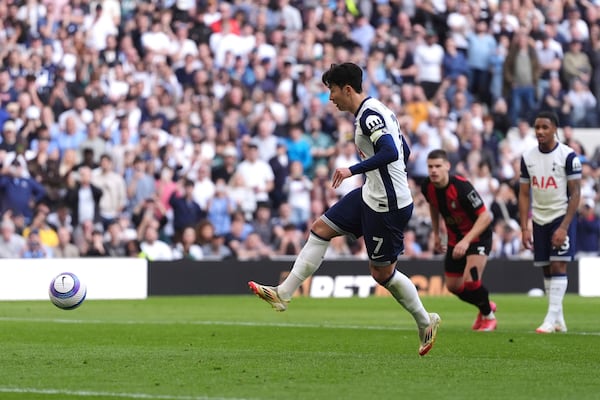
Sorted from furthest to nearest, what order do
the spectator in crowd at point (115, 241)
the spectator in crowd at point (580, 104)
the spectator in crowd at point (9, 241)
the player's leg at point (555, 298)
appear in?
the spectator in crowd at point (580, 104), the spectator in crowd at point (115, 241), the spectator in crowd at point (9, 241), the player's leg at point (555, 298)

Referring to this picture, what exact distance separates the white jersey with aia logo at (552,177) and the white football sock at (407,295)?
3986 mm

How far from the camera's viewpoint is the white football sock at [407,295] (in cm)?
1145

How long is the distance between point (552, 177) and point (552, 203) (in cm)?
28

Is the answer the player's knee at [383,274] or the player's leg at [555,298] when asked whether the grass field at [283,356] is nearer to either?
the player's leg at [555,298]

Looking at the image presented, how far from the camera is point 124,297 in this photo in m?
23.1

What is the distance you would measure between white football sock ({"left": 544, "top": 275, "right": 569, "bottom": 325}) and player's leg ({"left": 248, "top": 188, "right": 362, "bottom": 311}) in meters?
4.05

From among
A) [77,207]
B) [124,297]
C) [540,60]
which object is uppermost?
[540,60]

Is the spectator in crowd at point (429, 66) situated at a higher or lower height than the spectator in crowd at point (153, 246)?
higher

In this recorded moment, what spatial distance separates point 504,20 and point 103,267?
1234 cm

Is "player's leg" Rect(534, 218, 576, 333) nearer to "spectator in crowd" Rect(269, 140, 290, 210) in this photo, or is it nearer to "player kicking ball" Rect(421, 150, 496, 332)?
"player kicking ball" Rect(421, 150, 496, 332)

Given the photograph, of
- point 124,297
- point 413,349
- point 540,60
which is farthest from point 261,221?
point 413,349


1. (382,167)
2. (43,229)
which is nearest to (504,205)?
(43,229)

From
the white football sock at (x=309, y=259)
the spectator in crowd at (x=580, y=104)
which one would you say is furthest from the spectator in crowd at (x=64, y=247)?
the spectator in crowd at (x=580, y=104)

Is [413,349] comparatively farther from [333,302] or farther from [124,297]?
[124,297]
